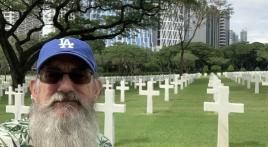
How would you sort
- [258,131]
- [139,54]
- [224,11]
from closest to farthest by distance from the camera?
[258,131], [224,11], [139,54]

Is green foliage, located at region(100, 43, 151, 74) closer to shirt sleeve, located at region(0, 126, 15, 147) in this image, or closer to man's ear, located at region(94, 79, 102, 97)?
man's ear, located at region(94, 79, 102, 97)

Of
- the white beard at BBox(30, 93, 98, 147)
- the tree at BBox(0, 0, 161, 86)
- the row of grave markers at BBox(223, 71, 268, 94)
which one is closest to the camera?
the white beard at BBox(30, 93, 98, 147)

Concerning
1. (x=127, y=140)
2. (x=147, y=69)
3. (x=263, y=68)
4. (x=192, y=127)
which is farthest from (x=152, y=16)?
(x=263, y=68)

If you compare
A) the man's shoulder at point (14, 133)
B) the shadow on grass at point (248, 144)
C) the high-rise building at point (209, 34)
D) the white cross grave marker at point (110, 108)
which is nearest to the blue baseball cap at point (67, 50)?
the man's shoulder at point (14, 133)

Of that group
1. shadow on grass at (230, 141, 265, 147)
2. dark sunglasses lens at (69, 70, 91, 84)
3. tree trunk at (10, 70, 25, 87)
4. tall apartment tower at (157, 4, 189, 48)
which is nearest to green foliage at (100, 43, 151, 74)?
tall apartment tower at (157, 4, 189, 48)

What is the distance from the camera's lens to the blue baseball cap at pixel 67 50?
2.10 metres

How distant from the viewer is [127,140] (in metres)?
10.7

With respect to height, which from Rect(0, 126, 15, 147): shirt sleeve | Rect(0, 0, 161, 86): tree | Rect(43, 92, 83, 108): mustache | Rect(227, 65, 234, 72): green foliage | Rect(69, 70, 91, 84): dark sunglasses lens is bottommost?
Rect(227, 65, 234, 72): green foliage

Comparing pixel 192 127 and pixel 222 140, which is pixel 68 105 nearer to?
pixel 222 140

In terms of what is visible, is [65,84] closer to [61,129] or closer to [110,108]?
[61,129]

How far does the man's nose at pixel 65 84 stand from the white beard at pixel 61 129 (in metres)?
0.03

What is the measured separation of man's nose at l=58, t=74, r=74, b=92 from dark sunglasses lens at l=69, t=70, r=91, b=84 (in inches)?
0.7

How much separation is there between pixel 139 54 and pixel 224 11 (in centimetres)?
1911

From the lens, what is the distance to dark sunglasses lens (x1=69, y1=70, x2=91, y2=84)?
2162 millimetres
